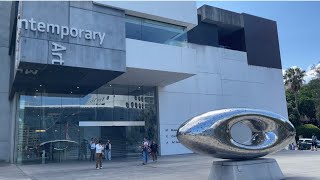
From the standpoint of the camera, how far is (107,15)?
1917 centimetres

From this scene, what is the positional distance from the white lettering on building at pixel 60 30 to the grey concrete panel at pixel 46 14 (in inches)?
6.4

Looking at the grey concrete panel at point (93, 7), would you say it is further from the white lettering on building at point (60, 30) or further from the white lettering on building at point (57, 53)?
the white lettering on building at point (57, 53)

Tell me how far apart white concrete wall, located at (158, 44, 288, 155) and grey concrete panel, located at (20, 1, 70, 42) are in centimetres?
1203

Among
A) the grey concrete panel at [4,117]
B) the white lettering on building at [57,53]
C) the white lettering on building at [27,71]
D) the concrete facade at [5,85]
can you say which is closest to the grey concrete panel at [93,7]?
the white lettering on building at [57,53]

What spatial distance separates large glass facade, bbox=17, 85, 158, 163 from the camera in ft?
76.0

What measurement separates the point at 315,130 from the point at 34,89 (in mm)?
38541

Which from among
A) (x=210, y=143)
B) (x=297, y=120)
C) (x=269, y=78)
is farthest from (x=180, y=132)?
(x=297, y=120)

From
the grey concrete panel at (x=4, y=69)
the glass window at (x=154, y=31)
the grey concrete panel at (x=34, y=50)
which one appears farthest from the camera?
the grey concrete panel at (x=4, y=69)

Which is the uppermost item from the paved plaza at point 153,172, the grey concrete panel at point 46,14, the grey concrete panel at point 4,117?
the grey concrete panel at point 46,14

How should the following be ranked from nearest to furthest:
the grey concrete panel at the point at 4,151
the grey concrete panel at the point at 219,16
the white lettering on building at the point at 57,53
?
1. the white lettering on building at the point at 57,53
2. the grey concrete panel at the point at 4,151
3. the grey concrete panel at the point at 219,16

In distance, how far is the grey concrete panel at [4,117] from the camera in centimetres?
2442

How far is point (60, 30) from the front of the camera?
56.7 ft

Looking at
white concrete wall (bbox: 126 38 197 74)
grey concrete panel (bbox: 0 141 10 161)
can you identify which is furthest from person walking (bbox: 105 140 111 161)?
grey concrete panel (bbox: 0 141 10 161)

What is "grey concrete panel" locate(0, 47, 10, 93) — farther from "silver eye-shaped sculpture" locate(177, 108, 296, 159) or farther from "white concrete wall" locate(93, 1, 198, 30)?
"silver eye-shaped sculpture" locate(177, 108, 296, 159)
